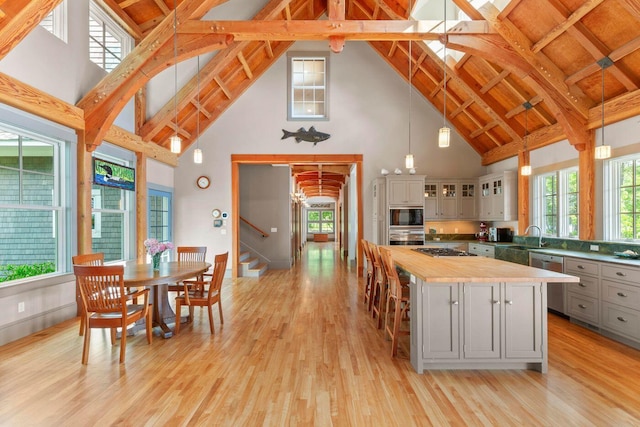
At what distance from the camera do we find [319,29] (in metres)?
4.52

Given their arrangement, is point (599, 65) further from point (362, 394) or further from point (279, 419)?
point (279, 419)

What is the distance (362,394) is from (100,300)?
2.50 m

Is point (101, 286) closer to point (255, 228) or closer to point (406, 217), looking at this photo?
point (406, 217)

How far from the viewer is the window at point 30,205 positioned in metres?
4.01

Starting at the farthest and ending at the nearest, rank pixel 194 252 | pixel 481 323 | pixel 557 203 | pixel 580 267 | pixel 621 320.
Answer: pixel 557 203, pixel 194 252, pixel 580 267, pixel 621 320, pixel 481 323

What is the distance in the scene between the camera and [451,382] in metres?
2.89

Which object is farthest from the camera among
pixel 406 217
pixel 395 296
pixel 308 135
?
pixel 308 135

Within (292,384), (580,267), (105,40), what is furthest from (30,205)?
(580,267)

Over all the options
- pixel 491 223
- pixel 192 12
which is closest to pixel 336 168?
pixel 491 223

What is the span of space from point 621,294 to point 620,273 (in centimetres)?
22

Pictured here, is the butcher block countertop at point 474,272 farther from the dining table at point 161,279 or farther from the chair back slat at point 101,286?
the chair back slat at point 101,286

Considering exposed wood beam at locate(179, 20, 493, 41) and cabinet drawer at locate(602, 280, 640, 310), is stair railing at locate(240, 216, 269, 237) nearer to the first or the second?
exposed wood beam at locate(179, 20, 493, 41)

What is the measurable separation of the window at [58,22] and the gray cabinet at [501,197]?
760 cm

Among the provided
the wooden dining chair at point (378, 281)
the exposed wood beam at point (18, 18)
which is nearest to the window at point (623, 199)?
the wooden dining chair at point (378, 281)
